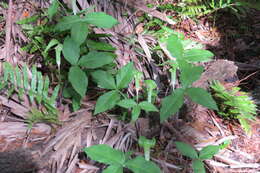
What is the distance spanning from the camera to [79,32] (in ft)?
4.84

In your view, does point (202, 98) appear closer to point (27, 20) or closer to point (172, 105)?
point (172, 105)

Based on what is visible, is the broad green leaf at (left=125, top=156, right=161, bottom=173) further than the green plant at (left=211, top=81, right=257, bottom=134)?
No

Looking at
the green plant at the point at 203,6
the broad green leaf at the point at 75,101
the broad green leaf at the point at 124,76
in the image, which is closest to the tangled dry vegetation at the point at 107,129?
the broad green leaf at the point at 75,101

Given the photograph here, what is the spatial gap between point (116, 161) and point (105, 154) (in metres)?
0.07

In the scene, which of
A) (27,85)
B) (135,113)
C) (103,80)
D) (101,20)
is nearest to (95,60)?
(103,80)

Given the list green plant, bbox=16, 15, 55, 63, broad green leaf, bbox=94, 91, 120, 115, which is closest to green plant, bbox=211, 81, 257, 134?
broad green leaf, bbox=94, 91, 120, 115

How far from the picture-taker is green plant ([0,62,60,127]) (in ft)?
5.21

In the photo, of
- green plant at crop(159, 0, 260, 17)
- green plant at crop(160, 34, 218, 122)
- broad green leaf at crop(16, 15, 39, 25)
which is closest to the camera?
green plant at crop(160, 34, 218, 122)

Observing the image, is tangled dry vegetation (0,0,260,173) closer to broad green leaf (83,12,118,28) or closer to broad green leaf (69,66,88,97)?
broad green leaf (69,66,88,97)

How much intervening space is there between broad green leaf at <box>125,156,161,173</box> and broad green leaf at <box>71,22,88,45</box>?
728mm

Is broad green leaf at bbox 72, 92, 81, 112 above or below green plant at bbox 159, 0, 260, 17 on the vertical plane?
below

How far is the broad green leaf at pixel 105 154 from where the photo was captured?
4.17 feet

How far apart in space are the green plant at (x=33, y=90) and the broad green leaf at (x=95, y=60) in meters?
0.31

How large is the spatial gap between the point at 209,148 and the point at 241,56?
4.26 feet
